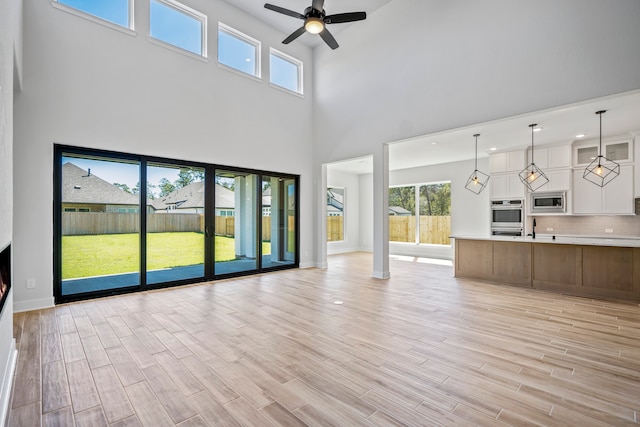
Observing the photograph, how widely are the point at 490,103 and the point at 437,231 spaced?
5378 millimetres

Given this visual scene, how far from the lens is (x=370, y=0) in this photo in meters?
5.93

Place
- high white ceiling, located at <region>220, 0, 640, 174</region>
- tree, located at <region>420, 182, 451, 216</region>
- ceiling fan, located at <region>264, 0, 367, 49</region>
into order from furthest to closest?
1. tree, located at <region>420, 182, 451, 216</region>
2. high white ceiling, located at <region>220, 0, 640, 174</region>
3. ceiling fan, located at <region>264, 0, 367, 49</region>

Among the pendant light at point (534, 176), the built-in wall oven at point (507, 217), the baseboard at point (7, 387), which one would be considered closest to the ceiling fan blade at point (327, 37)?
the baseboard at point (7, 387)

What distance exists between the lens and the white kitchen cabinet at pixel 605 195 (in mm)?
5988

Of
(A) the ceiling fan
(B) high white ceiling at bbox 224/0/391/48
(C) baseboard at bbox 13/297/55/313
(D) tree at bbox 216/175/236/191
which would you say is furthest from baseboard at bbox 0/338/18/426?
(B) high white ceiling at bbox 224/0/391/48

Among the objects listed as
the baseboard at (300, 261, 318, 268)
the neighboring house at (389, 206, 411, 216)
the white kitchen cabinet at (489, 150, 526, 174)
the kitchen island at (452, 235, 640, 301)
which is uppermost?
the white kitchen cabinet at (489, 150, 526, 174)

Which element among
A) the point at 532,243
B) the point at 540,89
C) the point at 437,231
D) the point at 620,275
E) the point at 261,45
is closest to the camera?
the point at 540,89

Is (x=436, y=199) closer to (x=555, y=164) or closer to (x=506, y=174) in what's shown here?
(x=506, y=174)

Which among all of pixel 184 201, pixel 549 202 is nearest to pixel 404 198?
pixel 549 202

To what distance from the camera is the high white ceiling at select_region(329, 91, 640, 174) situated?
14.6 ft

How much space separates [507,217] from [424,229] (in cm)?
261

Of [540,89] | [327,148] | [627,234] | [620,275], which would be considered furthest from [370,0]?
[627,234]

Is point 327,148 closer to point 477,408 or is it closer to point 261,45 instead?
point 261,45

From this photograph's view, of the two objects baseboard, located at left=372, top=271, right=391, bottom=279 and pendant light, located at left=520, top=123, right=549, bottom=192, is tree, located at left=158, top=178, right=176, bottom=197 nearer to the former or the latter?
baseboard, located at left=372, top=271, right=391, bottom=279
